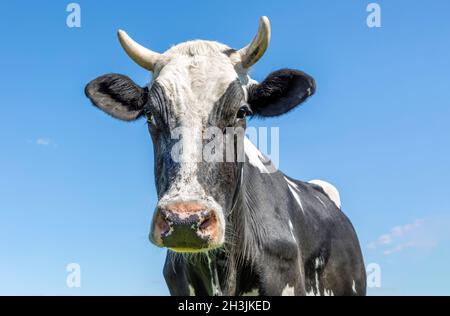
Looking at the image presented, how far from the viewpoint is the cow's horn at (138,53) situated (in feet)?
23.8

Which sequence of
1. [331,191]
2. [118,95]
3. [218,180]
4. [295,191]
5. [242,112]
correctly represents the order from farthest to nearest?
[331,191]
[295,191]
[118,95]
[242,112]
[218,180]

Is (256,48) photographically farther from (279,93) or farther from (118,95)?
(118,95)

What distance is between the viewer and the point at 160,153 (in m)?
6.04

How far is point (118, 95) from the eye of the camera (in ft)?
24.0

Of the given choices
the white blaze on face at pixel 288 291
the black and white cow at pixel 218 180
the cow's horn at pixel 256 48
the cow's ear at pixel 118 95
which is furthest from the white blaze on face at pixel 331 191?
the cow's ear at pixel 118 95

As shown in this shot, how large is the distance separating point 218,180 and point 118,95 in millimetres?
2242

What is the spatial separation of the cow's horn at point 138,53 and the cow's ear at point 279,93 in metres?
1.34

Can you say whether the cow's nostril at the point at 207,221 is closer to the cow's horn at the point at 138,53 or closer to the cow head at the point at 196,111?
the cow head at the point at 196,111

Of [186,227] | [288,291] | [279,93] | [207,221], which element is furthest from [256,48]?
[288,291]

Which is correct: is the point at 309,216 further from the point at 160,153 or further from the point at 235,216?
the point at 160,153

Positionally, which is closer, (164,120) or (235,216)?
(164,120)

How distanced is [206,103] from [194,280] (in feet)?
7.00
